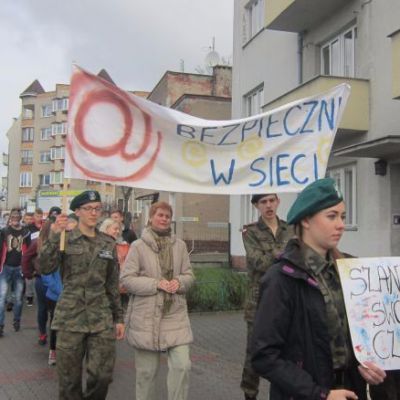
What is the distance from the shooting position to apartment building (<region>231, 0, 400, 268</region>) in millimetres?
11120

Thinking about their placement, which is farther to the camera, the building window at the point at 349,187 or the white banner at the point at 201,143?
the building window at the point at 349,187

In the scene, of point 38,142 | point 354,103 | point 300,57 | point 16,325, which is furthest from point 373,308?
point 38,142

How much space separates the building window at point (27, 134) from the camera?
79.8 m

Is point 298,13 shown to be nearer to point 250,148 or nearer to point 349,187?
point 349,187

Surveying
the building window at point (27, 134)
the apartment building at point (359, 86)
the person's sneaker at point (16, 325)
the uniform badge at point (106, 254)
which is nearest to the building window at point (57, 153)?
the building window at point (27, 134)

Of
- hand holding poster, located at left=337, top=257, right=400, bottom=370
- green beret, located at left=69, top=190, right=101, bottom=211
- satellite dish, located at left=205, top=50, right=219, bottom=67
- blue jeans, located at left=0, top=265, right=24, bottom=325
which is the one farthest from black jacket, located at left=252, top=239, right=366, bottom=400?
satellite dish, located at left=205, top=50, right=219, bottom=67

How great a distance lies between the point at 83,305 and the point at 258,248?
1.59 meters

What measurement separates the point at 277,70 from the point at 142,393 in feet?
43.1

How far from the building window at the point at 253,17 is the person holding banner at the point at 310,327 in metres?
16.7

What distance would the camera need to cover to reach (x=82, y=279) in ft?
15.7

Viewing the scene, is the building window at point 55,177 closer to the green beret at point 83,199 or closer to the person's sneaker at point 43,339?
the person's sneaker at point 43,339

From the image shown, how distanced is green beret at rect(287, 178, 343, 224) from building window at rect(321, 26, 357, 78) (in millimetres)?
10762

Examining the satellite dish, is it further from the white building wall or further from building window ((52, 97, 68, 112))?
building window ((52, 97, 68, 112))

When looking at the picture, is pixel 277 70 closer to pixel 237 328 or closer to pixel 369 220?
pixel 369 220
